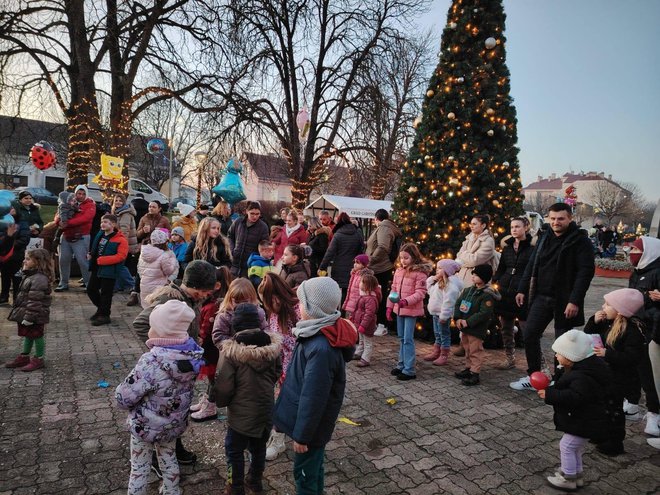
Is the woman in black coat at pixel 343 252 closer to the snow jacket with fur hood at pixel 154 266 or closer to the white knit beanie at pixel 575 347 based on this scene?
the snow jacket with fur hood at pixel 154 266

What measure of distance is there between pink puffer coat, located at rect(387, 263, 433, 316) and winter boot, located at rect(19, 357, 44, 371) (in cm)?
443

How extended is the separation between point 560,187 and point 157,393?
113568 mm

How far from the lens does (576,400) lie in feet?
9.89

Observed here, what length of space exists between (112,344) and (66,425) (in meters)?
2.38

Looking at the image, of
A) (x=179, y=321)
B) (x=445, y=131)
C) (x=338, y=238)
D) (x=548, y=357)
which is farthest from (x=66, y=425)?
(x=445, y=131)

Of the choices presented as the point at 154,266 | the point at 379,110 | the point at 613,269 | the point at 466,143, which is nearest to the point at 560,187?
the point at 613,269

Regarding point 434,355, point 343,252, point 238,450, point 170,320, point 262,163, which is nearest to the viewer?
point 170,320

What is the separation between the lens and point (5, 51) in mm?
12641

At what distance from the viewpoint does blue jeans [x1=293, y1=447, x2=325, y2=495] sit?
7.98ft

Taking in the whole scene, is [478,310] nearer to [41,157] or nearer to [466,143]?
[466,143]

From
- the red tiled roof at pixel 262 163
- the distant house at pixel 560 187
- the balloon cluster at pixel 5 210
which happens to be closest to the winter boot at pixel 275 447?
the balloon cluster at pixel 5 210

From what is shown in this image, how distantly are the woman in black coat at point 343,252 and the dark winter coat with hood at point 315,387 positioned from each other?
450 cm

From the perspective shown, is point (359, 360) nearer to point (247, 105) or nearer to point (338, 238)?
point (338, 238)

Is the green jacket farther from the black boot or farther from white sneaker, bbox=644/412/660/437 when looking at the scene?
the black boot
